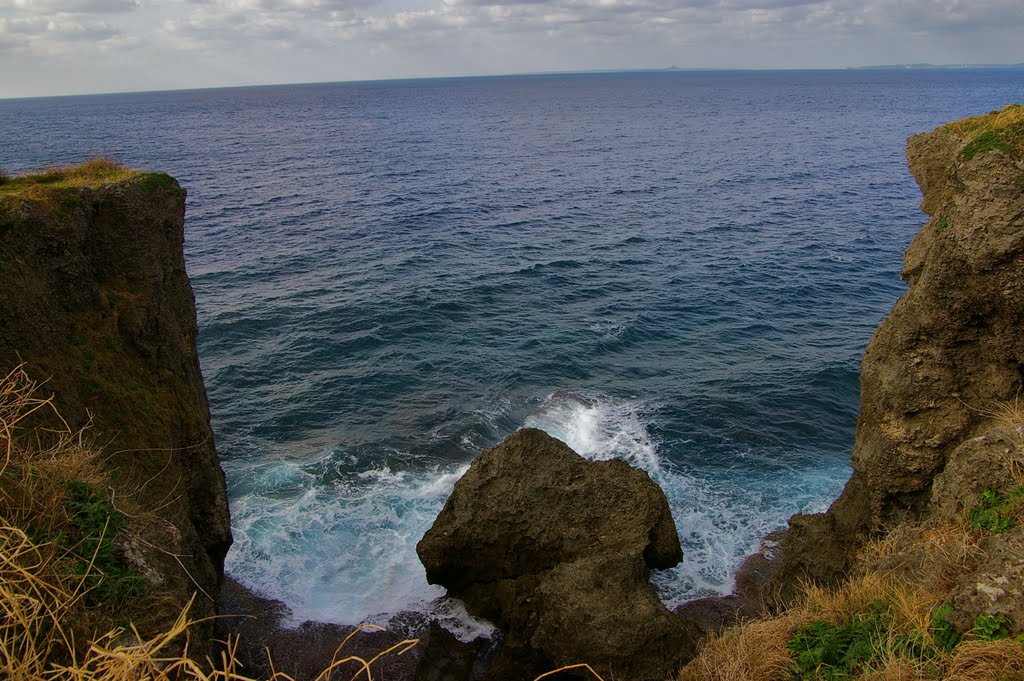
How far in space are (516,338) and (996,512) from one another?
24.3 m

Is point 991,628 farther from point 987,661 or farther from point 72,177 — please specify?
point 72,177

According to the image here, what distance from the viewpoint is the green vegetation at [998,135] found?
1378 centimetres

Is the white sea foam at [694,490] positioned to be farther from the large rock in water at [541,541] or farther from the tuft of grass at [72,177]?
the tuft of grass at [72,177]

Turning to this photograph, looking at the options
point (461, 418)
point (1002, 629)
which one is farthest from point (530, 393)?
point (1002, 629)

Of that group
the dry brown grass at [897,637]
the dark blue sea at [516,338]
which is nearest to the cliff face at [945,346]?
the dry brown grass at [897,637]

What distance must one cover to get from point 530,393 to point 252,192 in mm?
47362

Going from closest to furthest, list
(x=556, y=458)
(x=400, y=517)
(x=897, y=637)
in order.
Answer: (x=897, y=637) → (x=556, y=458) → (x=400, y=517)

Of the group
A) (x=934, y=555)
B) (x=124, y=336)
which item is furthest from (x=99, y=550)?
(x=934, y=555)

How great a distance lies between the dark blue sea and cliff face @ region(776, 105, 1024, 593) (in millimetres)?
5696

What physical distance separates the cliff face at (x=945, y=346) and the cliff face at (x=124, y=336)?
48.1ft

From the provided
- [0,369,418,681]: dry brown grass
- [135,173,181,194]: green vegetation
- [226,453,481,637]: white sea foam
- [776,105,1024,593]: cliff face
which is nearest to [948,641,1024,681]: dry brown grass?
[776,105,1024,593]: cliff face

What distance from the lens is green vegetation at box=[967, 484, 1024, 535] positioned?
10930 millimetres

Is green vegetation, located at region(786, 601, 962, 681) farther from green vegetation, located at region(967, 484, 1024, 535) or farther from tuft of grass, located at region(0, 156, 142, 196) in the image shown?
tuft of grass, located at region(0, 156, 142, 196)

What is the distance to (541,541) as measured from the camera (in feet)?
56.8
